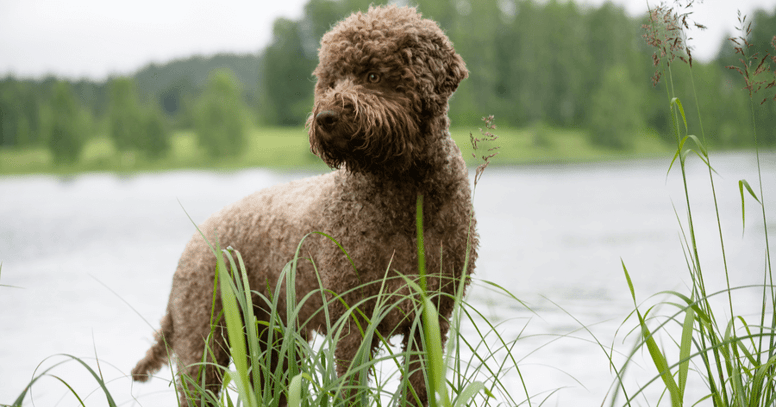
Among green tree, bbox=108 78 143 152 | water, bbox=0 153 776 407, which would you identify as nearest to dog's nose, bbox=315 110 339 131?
water, bbox=0 153 776 407

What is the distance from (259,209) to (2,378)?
2540mm

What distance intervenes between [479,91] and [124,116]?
25.7 metres

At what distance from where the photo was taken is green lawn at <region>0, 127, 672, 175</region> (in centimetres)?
3179

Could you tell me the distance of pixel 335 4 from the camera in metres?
39.6

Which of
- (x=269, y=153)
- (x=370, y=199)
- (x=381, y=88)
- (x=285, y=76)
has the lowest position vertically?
(x=269, y=153)

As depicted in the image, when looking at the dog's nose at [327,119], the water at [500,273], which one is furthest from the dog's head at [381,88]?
the water at [500,273]

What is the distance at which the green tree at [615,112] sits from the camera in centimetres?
3950

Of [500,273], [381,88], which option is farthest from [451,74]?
[500,273]

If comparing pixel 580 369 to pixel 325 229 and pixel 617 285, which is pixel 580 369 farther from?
pixel 617 285

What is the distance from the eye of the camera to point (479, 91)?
4088 cm

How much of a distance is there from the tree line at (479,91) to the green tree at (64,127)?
85mm

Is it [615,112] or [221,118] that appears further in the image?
[221,118]

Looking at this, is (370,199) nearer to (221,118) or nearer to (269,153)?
(269,153)

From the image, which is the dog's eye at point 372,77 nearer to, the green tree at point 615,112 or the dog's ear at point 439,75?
the dog's ear at point 439,75
